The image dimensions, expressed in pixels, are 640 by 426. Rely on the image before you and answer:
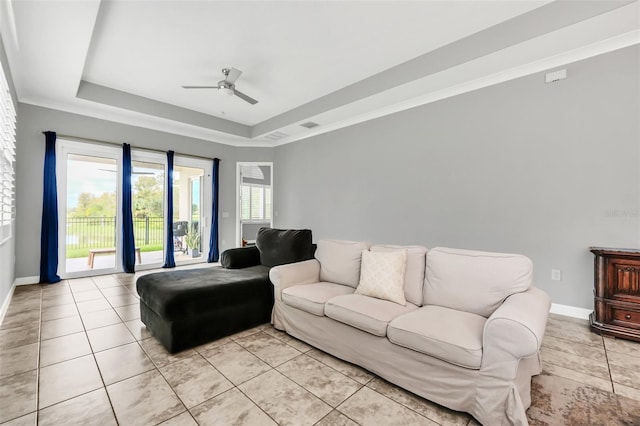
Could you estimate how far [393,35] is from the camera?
10.0ft

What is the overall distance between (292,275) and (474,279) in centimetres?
159

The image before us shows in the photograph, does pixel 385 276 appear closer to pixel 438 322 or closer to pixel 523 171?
pixel 438 322

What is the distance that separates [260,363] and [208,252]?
4.59 m

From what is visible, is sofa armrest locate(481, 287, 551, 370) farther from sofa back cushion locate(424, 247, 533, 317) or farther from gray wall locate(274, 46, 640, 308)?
gray wall locate(274, 46, 640, 308)

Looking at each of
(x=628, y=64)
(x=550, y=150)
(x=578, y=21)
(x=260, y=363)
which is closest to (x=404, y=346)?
(x=260, y=363)

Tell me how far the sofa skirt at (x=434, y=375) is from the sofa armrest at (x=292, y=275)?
1.56 ft

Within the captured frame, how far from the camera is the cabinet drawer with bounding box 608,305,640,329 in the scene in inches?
99.2

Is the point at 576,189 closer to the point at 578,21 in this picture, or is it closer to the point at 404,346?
the point at 578,21

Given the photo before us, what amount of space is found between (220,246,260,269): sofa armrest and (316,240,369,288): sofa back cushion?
106cm

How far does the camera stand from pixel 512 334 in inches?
55.1

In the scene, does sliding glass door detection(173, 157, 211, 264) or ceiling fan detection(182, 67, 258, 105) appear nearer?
ceiling fan detection(182, 67, 258, 105)

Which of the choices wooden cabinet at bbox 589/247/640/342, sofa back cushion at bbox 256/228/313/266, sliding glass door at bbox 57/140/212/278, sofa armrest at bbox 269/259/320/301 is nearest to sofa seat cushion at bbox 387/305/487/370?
sofa armrest at bbox 269/259/320/301

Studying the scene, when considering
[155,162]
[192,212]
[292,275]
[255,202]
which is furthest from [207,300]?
[255,202]

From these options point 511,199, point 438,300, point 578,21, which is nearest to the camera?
point 438,300
